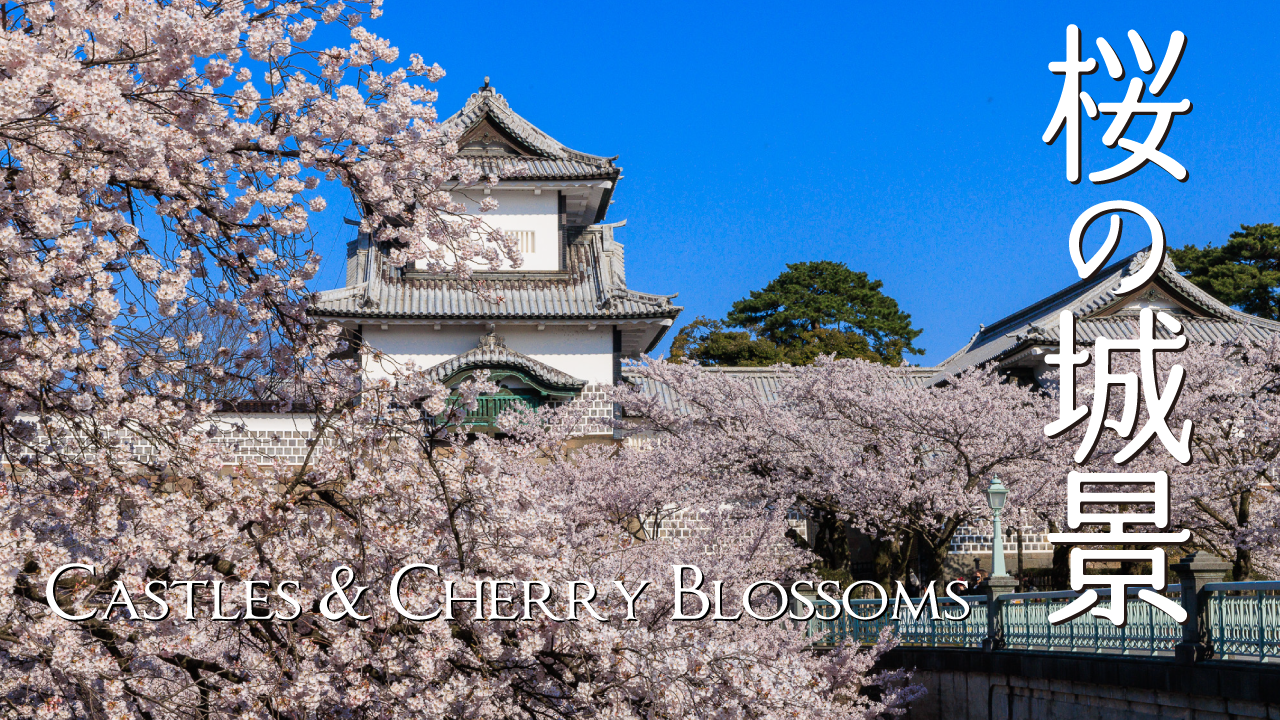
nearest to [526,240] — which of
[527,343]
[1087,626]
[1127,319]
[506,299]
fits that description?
[506,299]

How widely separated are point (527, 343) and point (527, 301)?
98 cm

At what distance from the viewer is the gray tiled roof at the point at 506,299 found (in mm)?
26594

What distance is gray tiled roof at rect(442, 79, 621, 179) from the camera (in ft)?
93.5

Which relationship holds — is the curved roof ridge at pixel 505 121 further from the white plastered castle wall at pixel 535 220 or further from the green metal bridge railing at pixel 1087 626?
the green metal bridge railing at pixel 1087 626

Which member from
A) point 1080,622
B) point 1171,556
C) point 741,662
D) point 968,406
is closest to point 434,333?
point 968,406

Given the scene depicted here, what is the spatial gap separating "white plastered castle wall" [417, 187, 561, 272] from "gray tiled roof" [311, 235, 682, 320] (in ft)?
2.22

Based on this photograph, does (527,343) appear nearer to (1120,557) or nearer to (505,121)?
(505,121)

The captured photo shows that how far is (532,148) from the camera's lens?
95.8ft

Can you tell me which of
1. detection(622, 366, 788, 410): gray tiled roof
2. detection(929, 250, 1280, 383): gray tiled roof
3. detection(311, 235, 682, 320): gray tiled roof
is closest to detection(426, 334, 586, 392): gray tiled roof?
detection(311, 235, 682, 320): gray tiled roof

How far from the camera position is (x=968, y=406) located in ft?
58.8

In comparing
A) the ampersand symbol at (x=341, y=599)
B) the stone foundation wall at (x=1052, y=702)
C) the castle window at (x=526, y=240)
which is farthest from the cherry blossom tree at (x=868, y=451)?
the ampersand symbol at (x=341, y=599)

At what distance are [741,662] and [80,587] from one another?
11.5 feet

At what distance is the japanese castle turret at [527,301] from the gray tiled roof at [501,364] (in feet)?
0.09

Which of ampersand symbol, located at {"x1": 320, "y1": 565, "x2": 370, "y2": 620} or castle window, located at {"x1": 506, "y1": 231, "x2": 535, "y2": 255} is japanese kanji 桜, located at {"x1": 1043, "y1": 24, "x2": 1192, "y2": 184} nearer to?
ampersand symbol, located at {"x1": 320, "y1": 565, "x2": 370, "y2": 620}
